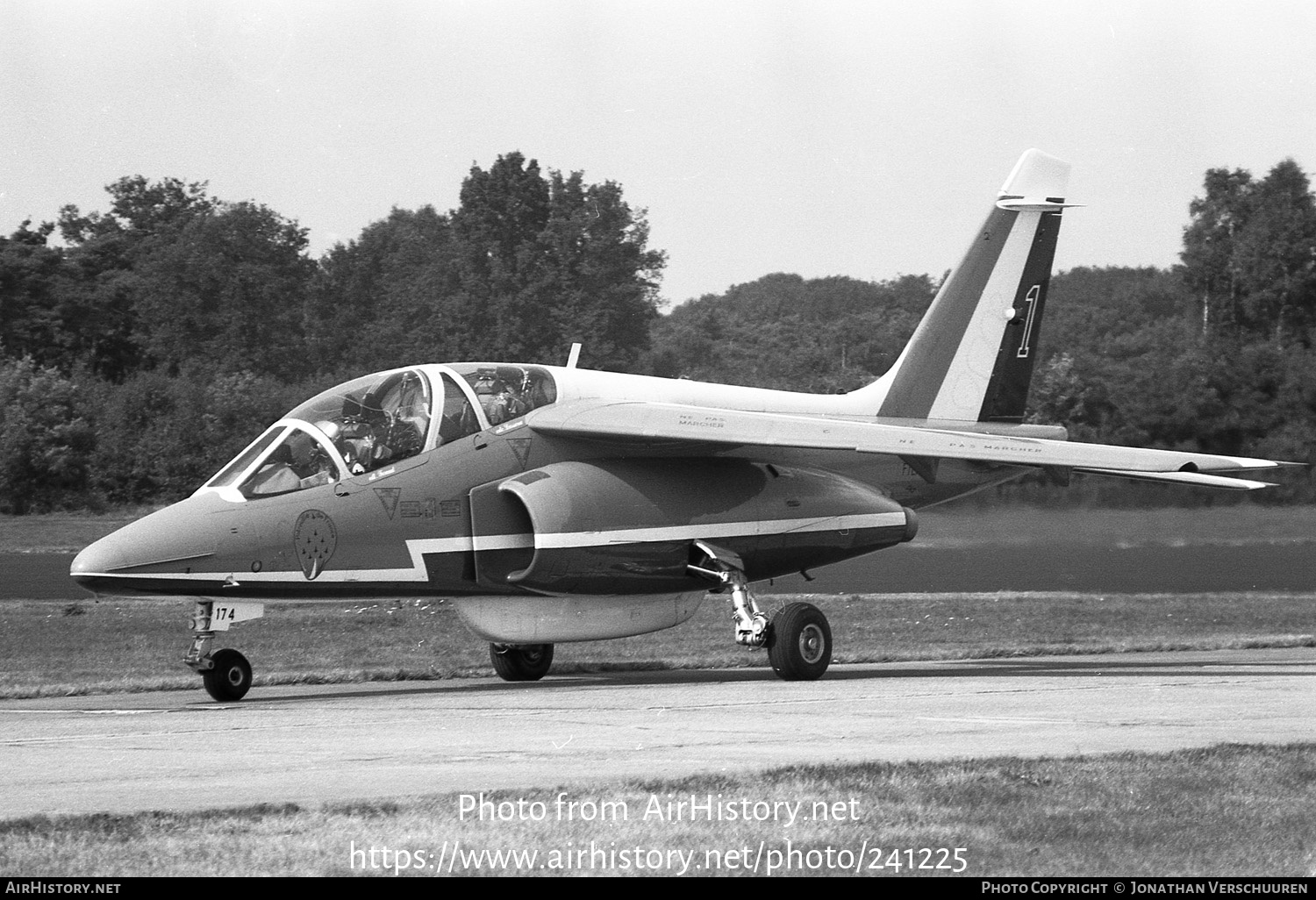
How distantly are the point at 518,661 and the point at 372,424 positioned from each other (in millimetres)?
3164

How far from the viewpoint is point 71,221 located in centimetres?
7831

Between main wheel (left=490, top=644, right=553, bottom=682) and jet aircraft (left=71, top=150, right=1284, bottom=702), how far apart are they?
2 centimetres

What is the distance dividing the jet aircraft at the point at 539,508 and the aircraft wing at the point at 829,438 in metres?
0.02

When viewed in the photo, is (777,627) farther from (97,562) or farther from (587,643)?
(587,643)

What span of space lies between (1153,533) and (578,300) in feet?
126

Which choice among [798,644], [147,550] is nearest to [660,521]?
[798,644]

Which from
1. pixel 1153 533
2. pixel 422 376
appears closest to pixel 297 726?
pixel 422 376

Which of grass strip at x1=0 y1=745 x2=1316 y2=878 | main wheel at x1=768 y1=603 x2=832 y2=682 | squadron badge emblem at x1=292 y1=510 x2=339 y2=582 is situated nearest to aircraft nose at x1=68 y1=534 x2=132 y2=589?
squadron badge emblem at x1=292 y1=510 x2=339 y2=582

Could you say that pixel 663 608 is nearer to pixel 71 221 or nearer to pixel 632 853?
pixel 632 853

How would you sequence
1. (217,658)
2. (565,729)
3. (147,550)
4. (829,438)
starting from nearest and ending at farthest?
(565,729)
(147,550)
(217,658)
(829,438)

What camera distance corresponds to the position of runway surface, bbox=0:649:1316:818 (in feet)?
27.0

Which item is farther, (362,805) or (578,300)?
(578,300)

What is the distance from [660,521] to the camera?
14688mm

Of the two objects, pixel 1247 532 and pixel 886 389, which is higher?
pixel 886 389
